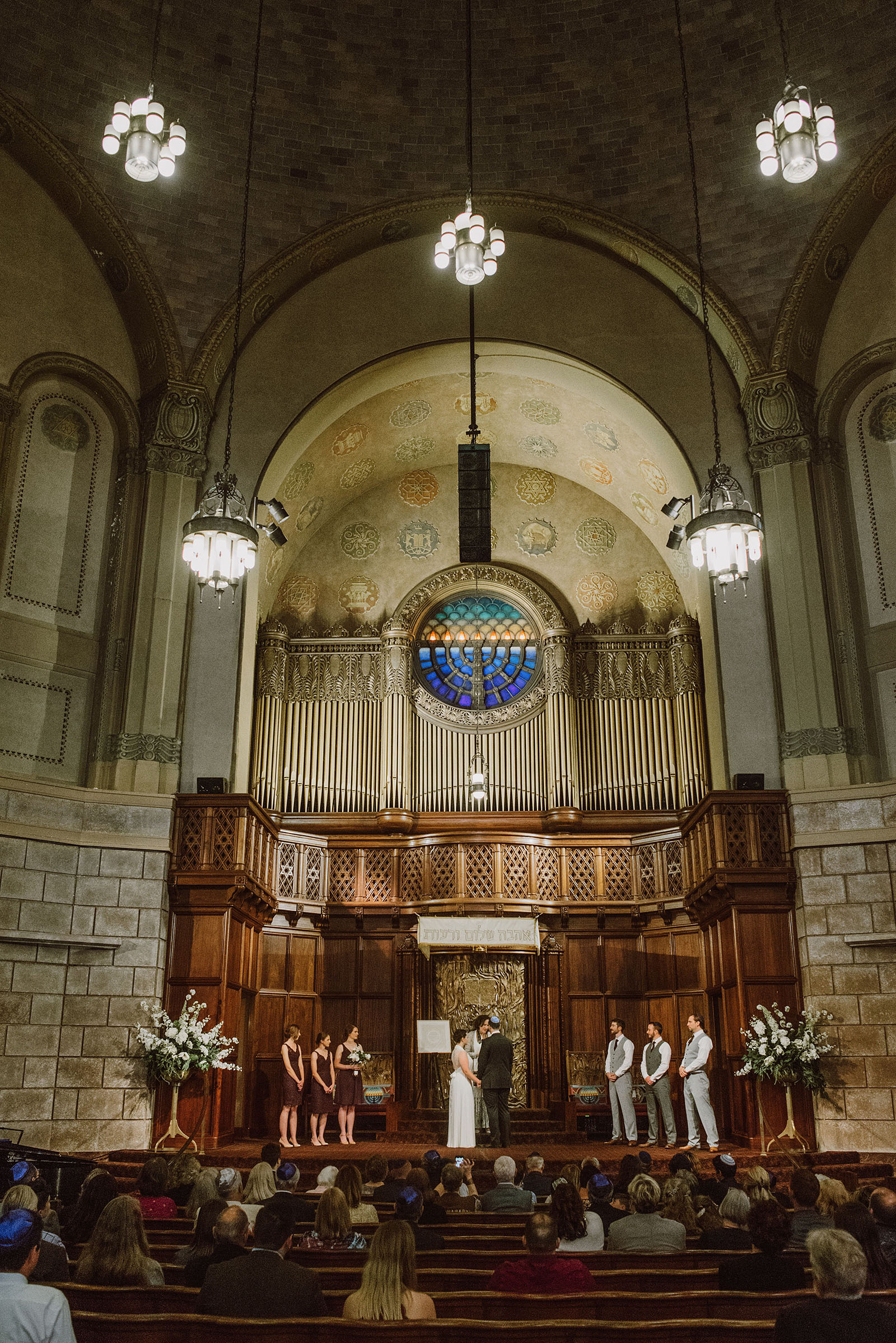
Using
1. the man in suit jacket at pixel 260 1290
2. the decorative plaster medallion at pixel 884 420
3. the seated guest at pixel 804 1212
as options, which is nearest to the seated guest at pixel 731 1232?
the seated guest at pixel 804 1212

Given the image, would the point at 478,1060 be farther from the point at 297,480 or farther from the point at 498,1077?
the point at 297,480

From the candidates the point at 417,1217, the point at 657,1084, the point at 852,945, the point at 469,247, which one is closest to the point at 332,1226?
the point at 417,1217

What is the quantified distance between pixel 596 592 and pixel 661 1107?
29.6 feet

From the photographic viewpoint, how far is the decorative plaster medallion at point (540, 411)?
18.2 m

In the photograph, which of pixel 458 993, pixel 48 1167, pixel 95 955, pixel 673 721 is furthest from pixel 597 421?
pixel 48 1167

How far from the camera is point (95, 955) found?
1291cm

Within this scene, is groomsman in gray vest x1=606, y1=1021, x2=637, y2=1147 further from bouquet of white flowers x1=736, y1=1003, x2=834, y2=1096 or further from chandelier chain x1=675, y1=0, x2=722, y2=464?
chandelier chain x1=675, y1=0, x2=722, y2=464

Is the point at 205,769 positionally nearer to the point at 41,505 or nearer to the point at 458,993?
the point at 41,505

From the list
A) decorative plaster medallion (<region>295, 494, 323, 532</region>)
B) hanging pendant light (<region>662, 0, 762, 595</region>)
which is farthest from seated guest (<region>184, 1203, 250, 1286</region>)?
decorative plaster medallion (<region>295, 494, 323, 532</region>)

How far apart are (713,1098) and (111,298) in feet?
43.9

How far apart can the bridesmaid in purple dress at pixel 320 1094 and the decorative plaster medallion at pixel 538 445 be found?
10.5 meters

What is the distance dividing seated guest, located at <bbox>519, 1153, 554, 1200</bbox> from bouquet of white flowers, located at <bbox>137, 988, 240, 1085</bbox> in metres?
5.09

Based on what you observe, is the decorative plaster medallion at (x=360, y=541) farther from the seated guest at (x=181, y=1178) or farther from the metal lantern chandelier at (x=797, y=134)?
the seated guest at (x=181, y=1178)

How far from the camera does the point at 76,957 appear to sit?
12.8 metres
